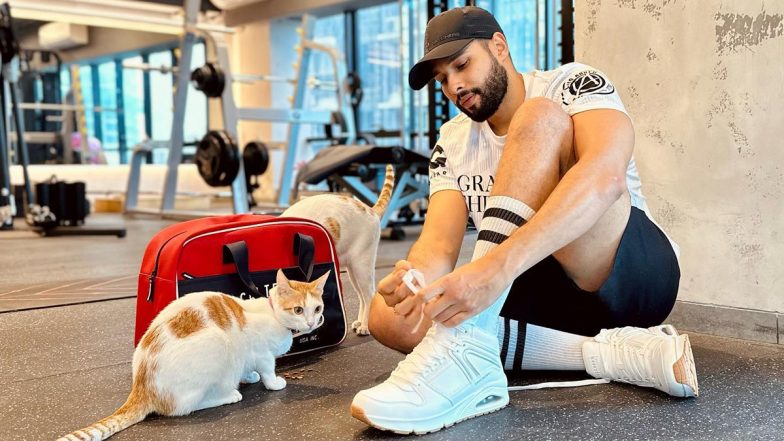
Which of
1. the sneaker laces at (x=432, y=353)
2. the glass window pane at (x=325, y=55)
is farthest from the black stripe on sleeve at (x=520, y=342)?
the glass window pane at (x=325, y=55)

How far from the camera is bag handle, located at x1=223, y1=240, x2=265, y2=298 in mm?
1525

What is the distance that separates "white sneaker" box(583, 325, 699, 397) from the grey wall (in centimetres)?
49

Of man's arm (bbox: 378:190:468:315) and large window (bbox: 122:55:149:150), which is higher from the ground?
large window (bbox: 122:55:149:150)

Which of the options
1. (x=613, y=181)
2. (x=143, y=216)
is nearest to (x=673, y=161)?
(x=613, y=181)

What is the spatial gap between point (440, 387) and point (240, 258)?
59 cm

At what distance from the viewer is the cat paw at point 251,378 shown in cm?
146

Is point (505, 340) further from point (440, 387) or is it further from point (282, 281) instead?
point (282, 281)

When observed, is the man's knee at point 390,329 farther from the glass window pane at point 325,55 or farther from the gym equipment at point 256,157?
the glass window pane at point 325,55

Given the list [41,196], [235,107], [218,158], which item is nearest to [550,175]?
[218,158]

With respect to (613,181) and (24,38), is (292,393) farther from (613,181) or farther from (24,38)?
(24,38)

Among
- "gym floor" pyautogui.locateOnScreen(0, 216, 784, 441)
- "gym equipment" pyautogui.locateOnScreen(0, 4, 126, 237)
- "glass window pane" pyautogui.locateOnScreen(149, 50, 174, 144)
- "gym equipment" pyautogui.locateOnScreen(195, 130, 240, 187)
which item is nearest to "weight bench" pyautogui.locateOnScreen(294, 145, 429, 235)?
"gym equipment" pyautogui.locateOnScreen(195, 130, 240, 187)

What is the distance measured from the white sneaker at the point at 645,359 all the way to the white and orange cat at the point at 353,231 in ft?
2.31

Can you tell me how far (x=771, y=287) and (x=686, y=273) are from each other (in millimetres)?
211

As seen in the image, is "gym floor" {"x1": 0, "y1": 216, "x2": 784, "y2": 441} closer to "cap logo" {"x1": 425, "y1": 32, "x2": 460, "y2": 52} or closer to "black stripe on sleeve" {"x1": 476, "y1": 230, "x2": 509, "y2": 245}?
"black stripe on sleeve" {"x1": 476, "y1": 230, "x2": 509, "y2": 245}
